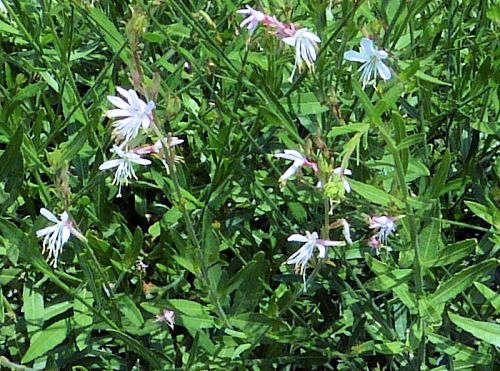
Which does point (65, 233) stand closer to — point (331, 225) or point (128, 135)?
point (128, 135)

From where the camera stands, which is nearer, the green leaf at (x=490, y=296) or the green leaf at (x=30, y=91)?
the green leaf at (x=490, y=296)

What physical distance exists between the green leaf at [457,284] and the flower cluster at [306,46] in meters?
0.33

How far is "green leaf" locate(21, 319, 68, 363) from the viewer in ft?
4.58

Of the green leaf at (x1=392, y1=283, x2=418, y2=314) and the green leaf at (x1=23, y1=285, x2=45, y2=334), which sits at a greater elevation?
the green leaf at (x1=392, y1=283, x2=418, y2=314)

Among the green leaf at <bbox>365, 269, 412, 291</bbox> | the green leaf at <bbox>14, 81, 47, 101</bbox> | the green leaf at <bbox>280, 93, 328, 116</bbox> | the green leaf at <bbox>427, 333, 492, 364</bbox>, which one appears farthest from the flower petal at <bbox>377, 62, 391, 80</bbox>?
the green leaf at <bbox>14, 81, 47, 101</bbox>

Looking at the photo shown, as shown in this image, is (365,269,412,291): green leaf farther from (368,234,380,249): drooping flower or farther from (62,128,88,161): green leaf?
(62,128,88,161): green leaf

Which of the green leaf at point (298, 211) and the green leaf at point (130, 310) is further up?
the green leaf at point (298, 211)

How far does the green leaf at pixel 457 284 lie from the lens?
129 centimetres

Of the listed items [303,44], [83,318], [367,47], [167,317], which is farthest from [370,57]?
[83,318]

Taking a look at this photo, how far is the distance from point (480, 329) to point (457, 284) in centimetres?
8

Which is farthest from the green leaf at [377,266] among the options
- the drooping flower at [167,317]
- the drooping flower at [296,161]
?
the drooping flower at [167,317]

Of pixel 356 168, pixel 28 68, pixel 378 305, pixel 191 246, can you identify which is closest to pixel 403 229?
pixel 356 168

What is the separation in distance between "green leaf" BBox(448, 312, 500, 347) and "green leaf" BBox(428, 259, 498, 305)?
35 mm

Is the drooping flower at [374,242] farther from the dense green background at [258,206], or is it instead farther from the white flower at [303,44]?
the white flower at [303,44]
